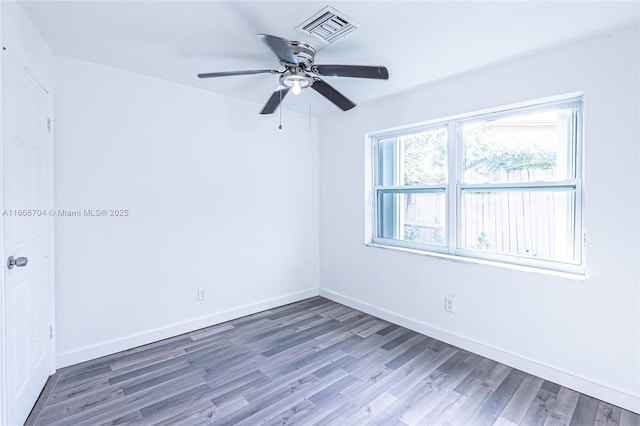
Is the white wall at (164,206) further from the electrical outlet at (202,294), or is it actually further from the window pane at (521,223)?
the window pane at (521,223)

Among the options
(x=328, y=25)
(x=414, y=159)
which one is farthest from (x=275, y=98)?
(x=414, y=159)

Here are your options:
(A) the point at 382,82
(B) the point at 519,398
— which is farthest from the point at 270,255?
(B) the point at 519,398

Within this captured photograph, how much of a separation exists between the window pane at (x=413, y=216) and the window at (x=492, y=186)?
1cm

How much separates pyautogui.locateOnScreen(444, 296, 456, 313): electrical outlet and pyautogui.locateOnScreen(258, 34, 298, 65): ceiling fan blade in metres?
Answer: 2.38

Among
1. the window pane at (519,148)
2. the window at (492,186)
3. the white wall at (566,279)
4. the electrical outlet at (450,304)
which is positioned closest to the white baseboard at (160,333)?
the white wall at (566,279)

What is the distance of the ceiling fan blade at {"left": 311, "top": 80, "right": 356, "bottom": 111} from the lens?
231cm

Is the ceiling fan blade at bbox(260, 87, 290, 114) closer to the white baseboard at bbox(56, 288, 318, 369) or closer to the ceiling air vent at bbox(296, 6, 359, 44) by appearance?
the ceiling air vent at bbox(296, 6, 359, 44)

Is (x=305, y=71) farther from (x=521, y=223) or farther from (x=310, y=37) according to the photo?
(x=521, y=223)

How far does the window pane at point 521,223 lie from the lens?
7.73 ft

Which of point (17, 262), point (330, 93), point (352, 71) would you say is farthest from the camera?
point (330, 93)

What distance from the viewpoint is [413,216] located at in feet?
11.1

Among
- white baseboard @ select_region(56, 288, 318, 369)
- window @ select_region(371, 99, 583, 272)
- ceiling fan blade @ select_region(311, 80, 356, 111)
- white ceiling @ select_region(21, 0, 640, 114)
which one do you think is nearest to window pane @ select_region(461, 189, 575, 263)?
window @ select_region(371, 99, 583, 272)

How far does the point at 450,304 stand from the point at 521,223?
0.94 metres

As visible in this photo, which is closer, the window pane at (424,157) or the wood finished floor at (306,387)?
the wood finished floor at (306,387)
